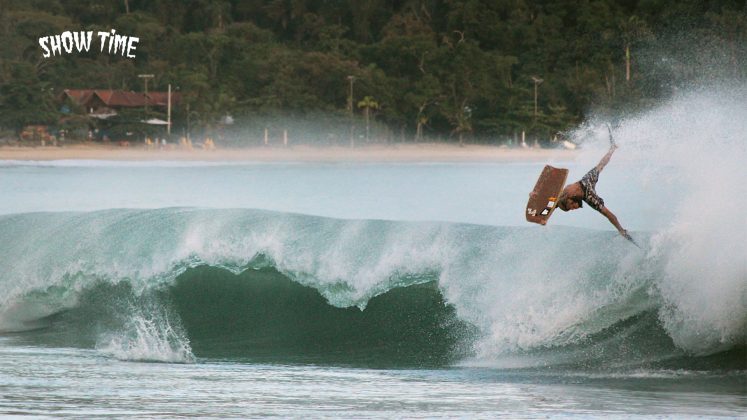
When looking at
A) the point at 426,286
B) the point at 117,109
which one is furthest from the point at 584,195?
the point at 117,109

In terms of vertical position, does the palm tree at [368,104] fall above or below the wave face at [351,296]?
above

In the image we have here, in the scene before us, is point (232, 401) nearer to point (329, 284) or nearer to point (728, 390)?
point (728, 390)

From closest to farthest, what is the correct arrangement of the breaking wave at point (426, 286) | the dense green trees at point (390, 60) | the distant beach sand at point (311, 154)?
the breaking wave at point (426, 286) < the distant beach sand at point (311, 154) < the dense green trees at point (390, 60)

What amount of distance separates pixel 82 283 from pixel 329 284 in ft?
10.4

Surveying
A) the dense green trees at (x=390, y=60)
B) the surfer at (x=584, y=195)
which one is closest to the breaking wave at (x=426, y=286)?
the surfer at (x=584, y=195)

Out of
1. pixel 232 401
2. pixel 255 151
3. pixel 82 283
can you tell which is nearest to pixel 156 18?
pixel 255 151

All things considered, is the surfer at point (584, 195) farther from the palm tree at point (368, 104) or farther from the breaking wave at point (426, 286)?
the palm tree at point (368, 104)

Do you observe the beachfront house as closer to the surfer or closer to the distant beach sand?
the distant beach sand

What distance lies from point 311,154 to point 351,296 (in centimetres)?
6780

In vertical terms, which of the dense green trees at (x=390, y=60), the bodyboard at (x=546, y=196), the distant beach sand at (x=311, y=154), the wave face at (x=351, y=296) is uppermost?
the dense green trees at (x=390, y=60)

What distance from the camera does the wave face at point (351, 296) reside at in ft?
42.4

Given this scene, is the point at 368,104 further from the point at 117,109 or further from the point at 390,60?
the point at 117,109

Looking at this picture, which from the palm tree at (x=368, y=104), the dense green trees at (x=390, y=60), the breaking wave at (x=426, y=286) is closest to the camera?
the breaking wave at (x=426, y=286)

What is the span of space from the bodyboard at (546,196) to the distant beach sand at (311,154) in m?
62.8
